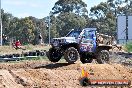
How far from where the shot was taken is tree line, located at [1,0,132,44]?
8612cm

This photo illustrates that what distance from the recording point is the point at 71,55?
2108cm

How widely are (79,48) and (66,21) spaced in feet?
231

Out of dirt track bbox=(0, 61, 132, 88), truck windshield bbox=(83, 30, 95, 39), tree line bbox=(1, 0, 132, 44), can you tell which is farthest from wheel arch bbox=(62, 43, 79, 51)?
tree line bbox=(1, 0, 132, 44)

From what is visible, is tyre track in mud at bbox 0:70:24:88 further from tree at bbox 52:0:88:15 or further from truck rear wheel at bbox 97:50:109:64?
tree at bbox 52:0:88:15

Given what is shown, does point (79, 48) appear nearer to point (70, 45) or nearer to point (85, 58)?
point (70, 45)

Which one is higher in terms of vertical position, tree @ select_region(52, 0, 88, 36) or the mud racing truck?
tree @ select_region(52, 0, 88, 36)

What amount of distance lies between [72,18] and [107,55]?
69290mm

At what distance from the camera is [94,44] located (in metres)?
22.5

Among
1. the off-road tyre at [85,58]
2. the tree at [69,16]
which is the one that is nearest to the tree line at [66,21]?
the tree at [69,16]

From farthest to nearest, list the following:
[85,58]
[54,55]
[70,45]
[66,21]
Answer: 1. [66,21]
2. [85,58]
3. [54,55]
4. [70,45]

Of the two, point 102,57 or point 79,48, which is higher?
point 79,48

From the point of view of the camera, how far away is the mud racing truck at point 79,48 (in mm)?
21094

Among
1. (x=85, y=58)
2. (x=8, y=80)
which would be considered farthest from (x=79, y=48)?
(x=8, y=80)

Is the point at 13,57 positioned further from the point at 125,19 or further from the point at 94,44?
the point at 125,19
